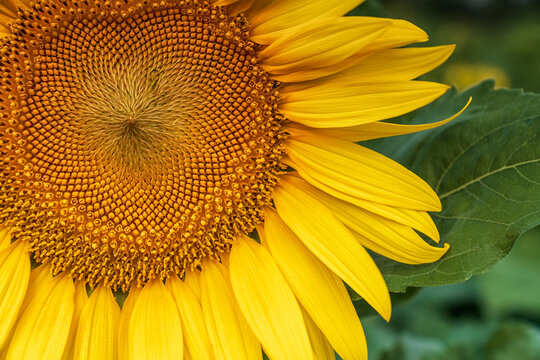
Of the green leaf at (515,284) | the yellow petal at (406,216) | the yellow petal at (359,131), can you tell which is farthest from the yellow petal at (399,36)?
the green leaf at (515,284)

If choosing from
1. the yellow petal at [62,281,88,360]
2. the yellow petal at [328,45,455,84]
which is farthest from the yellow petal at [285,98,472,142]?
the yellow petal at [62,281,88,360]

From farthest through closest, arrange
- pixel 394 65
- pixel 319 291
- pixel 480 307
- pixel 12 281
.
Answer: pixel 480 307
pixel 12 281
pixel 319 291
pixel 394 65

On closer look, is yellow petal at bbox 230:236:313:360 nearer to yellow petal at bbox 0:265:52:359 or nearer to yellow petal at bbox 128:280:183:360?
yellow petal at bbox 128:280:183:360

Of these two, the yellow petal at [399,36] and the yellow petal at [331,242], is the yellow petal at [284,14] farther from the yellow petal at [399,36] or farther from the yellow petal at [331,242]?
the yellow petal at [331,242]

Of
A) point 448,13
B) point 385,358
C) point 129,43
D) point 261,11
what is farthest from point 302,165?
point 448,13

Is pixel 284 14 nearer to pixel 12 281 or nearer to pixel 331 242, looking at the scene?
pixel 331 242

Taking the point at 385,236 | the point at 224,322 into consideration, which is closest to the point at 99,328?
the point at 224,322

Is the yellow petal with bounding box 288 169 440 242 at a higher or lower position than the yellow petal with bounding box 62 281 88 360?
higher
